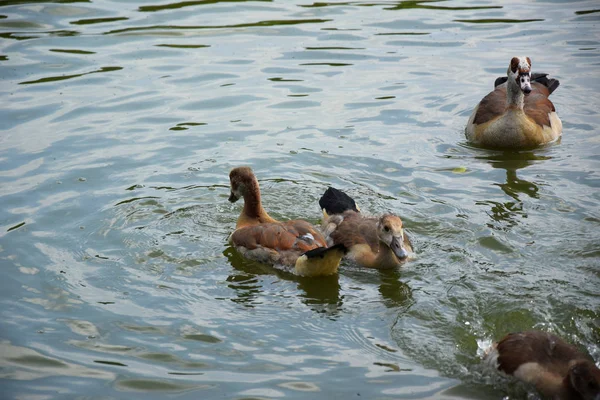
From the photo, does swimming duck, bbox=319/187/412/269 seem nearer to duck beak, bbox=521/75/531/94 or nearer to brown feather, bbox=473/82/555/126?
brown feather, bbox=473/82/555/126

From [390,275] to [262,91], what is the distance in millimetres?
6365

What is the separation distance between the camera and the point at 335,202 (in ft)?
32.6

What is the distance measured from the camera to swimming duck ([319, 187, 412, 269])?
352 inches

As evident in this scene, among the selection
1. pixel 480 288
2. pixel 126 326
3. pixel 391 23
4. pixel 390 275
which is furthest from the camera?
pixel 391 23

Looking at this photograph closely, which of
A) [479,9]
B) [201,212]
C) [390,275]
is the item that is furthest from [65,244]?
[479,9]

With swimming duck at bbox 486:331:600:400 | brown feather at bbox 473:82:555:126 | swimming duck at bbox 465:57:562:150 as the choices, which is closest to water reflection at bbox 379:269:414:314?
swimming duck at bbox 486:331:600:400

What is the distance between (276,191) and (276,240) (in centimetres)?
182

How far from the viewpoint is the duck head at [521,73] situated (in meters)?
12.4

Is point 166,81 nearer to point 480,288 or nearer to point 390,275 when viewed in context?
point 390,275

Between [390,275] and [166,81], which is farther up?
[166,81]

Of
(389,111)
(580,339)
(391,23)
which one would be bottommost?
(580,339)

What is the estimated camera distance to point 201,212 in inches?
417

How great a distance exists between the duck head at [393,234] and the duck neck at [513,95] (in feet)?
15.3

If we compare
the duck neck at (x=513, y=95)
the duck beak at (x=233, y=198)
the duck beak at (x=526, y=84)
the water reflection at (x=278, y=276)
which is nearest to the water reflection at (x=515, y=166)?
the duck neck at (x=513, y=95)
